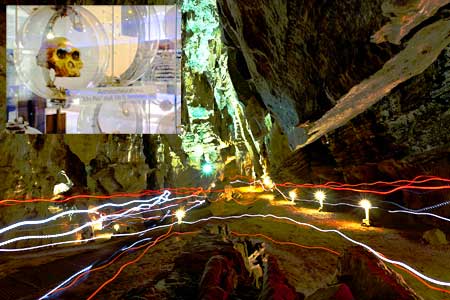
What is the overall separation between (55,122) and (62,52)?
6.72ft

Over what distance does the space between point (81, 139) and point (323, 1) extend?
1228 centimetres

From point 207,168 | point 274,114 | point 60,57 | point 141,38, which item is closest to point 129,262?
point 274,114

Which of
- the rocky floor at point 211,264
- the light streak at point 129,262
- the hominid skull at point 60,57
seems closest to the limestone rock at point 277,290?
the rocky floor at point 211,264

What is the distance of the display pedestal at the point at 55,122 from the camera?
773cm

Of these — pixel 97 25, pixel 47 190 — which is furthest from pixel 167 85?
pixel 47 190

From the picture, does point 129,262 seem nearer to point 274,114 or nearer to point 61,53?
point 274,114

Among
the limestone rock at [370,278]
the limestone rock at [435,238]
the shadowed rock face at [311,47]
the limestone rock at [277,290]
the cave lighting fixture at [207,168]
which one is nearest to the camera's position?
the limestone rock at [370,278]

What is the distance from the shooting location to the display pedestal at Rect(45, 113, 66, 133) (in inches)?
305

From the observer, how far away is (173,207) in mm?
Result: 15281

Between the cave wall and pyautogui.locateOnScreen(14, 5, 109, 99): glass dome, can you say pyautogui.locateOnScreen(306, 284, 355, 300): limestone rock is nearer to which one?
the cave wall

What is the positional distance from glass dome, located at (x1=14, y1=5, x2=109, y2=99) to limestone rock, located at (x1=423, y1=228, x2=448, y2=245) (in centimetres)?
894

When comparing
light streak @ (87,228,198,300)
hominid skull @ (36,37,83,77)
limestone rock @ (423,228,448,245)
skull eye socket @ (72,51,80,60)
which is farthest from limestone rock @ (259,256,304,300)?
skull eye socket @ (72,51,80,60)

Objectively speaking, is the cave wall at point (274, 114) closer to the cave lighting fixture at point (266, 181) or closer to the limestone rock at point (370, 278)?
the cave lighting fixture at point (266, 181)

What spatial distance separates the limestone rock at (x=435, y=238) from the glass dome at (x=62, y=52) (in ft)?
29.3
